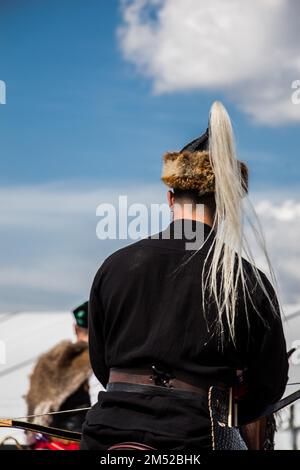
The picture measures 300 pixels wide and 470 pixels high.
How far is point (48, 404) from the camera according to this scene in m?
9.20

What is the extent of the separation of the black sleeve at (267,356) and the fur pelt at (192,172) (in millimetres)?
405

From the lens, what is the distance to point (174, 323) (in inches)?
142

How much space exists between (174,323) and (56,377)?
18.9ft

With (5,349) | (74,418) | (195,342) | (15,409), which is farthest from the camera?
(5,349)

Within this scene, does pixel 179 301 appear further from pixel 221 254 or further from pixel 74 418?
pixel 74 418

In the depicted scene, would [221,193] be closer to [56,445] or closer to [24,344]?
[56,445]

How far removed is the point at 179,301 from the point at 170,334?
13 cm

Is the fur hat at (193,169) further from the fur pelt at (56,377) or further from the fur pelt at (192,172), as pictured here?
the fur pelt at (56,377)

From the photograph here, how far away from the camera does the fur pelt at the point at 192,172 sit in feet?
12.4

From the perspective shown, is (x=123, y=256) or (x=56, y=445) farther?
(x=56, y=445)

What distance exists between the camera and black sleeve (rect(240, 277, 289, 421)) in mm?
3688

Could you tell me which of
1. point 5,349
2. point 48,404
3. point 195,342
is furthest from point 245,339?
point 5,349

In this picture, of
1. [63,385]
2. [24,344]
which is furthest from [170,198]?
[24,344]

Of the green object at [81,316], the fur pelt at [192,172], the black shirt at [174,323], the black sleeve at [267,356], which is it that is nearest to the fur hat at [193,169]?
the fur pelt at [192,172]
